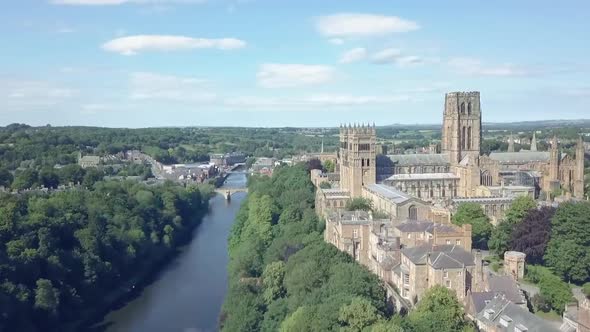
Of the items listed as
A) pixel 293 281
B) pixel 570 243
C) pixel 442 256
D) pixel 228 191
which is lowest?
pixel 228 191

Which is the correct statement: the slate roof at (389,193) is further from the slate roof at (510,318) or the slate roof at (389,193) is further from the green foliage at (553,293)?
the slate roof at (510,318)

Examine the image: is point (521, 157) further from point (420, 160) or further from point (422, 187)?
point (422, 187)

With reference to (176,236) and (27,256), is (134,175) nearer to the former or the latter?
(176,236)

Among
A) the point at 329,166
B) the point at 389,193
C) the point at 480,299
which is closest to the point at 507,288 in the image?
the point at 480,299

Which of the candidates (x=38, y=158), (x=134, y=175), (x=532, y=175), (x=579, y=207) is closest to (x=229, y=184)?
(x=134, y=175)

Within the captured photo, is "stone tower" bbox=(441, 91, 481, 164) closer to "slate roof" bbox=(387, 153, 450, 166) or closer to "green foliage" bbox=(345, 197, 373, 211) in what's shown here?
"slate roof" bbox=(387, 153, 450, 166)

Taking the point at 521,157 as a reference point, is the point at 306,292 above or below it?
below
